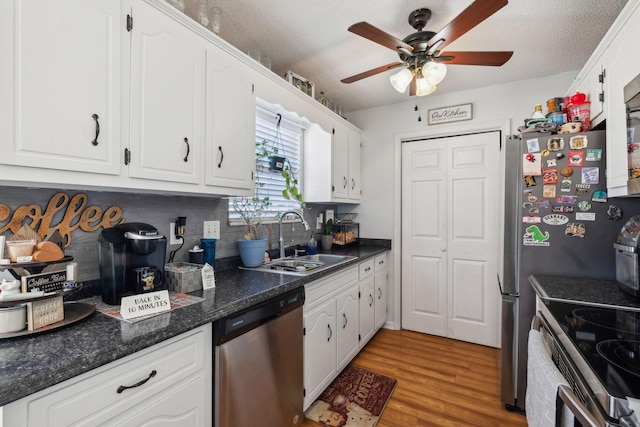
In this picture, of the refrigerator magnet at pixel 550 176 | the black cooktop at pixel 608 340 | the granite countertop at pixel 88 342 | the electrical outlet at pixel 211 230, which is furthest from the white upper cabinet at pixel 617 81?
the electrical outlet at pixel 211 230

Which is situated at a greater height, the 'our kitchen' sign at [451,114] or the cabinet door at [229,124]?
the 'our kitchen' sign at [451,114]

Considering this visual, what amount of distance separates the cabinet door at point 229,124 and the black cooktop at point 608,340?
5.39 ft

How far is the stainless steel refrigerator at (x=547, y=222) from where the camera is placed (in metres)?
1.72

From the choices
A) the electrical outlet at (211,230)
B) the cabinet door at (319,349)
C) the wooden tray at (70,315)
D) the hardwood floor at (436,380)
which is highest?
the electrical outlet at (211,230)

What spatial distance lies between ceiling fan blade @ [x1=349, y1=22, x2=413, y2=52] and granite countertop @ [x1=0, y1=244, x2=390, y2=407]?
1.37m

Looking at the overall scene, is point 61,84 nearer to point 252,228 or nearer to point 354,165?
point 252,228

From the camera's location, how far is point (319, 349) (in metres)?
1.92

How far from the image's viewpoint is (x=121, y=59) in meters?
1.16

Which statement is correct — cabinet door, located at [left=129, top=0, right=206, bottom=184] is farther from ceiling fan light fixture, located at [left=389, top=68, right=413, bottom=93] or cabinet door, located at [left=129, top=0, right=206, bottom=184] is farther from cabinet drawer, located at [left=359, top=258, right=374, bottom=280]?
cabinet drawer, located at [left=359, top=258, right=374, bottom=280]

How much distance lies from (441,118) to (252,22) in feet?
6.71

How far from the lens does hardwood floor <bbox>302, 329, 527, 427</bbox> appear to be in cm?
184

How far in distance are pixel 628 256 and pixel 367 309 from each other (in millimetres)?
1782

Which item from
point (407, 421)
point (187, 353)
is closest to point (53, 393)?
point (187, 353)

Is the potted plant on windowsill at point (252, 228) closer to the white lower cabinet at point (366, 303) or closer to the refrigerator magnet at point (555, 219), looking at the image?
the white lower cabinet at point (366, 303)
